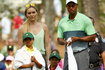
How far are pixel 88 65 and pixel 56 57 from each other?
162 cm

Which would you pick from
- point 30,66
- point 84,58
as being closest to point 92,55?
point 84,58

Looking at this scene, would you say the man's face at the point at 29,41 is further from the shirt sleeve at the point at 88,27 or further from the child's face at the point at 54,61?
the shirt sleeve at the point at 88,27

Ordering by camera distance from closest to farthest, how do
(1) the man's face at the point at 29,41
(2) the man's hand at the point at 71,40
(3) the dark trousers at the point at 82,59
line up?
(2) the man's hand at the point at 71,40 → (3) the dark trousers at the point at 82,59 → (1) the man's face at the point at 29,41

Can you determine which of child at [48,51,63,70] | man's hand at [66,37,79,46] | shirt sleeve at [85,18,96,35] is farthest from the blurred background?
man's hand at [66,37,79,46]

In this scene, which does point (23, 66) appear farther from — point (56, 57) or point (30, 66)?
point (56, 57)

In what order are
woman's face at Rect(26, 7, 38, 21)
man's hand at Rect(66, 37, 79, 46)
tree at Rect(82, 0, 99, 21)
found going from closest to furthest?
1. man's hand at Rect(66, 37, 79, 46)
2. woman's face at Rect(26, 7, 38, 21)
3. tree at Rect(82, 0, 99, 21)

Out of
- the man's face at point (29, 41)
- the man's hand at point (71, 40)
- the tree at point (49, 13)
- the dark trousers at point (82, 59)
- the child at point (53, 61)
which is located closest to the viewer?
the man's hand at point (71, 40)

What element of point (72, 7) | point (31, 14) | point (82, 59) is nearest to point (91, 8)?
point (31, 14)

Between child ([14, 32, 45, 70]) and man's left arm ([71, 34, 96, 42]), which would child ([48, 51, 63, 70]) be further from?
man's left arm ([71, 34, 96, 42])

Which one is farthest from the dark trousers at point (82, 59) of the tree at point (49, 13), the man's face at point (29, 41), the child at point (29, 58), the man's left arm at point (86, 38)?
the tree at point (49, 13)

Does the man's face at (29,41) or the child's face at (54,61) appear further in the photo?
the child's face at (54,61)

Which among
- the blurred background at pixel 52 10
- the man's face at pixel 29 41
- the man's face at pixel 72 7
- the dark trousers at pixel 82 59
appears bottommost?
the blurred background at pixel 52 10

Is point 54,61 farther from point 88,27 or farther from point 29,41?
point 88,27

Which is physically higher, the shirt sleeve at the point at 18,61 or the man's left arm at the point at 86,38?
the man's left arm at the point at 86,38
